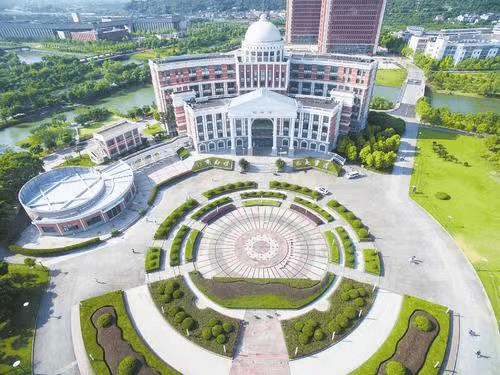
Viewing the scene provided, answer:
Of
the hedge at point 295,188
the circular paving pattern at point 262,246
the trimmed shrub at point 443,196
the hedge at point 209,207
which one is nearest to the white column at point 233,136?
the hedge at point 295,188

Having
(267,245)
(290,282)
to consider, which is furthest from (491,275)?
(267,245)

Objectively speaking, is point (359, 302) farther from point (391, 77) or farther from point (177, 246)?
point (391, 77)

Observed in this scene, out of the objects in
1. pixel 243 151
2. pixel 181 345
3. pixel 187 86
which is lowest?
pixel 181 345

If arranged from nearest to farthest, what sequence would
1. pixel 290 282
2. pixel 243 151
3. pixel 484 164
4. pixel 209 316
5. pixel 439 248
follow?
pixel 209 316
pixel 290 282
pixel 439 248
pixel 484 164
pixel 243 151

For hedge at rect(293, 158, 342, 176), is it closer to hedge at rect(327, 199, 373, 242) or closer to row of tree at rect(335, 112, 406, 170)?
row of tree at rect(335, 112, 406, 170)

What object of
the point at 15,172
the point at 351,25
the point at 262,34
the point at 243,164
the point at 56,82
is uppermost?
the point at 262,34

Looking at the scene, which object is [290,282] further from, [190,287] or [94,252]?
[94,252]

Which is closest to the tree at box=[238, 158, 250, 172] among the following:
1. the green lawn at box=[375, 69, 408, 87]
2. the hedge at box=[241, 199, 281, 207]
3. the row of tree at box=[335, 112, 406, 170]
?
the hedge at box=[241, 199, 281, 207]

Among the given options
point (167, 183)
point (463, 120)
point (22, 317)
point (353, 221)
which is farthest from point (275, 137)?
point (22, 317)
